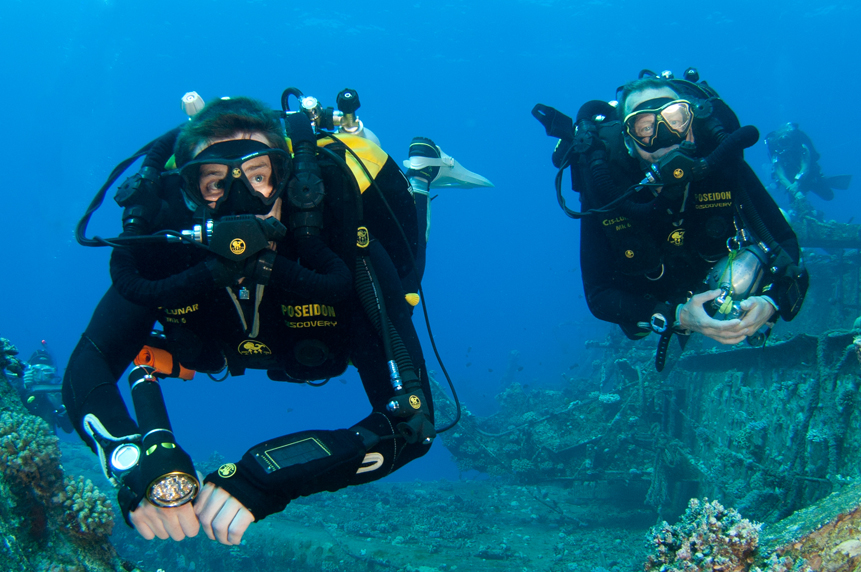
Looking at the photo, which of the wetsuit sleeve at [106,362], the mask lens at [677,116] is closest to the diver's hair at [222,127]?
the wetsuit sleeve at [106,362]

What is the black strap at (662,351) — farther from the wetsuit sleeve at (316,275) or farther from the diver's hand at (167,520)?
the diver's hand at (167,520)

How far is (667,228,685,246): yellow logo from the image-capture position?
399cm

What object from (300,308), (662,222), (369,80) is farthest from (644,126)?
(369,80)

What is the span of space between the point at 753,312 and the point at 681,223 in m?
1.01

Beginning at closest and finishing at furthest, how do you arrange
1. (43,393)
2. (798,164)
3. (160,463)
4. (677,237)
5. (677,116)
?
(160,463)
(677,116)
(677,237)
(43,393)
(798,164)

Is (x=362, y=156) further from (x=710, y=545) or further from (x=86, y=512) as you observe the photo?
(x=710, y=545)

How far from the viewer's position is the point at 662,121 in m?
3.78

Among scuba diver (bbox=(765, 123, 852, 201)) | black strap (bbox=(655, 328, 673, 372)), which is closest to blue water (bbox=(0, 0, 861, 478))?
scuba diver (bbox=(765, 123, 852, 201))

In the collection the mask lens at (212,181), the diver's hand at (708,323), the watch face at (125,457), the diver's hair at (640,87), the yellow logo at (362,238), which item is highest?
the diver's hair at (640,87)

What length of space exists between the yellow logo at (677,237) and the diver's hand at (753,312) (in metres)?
0.79

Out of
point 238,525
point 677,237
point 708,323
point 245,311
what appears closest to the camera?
point 238,525

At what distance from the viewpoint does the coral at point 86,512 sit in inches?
105

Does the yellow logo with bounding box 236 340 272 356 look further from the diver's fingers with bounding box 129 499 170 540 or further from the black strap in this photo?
the black strap

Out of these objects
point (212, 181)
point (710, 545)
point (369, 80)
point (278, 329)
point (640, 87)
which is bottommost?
point (710, 545)
